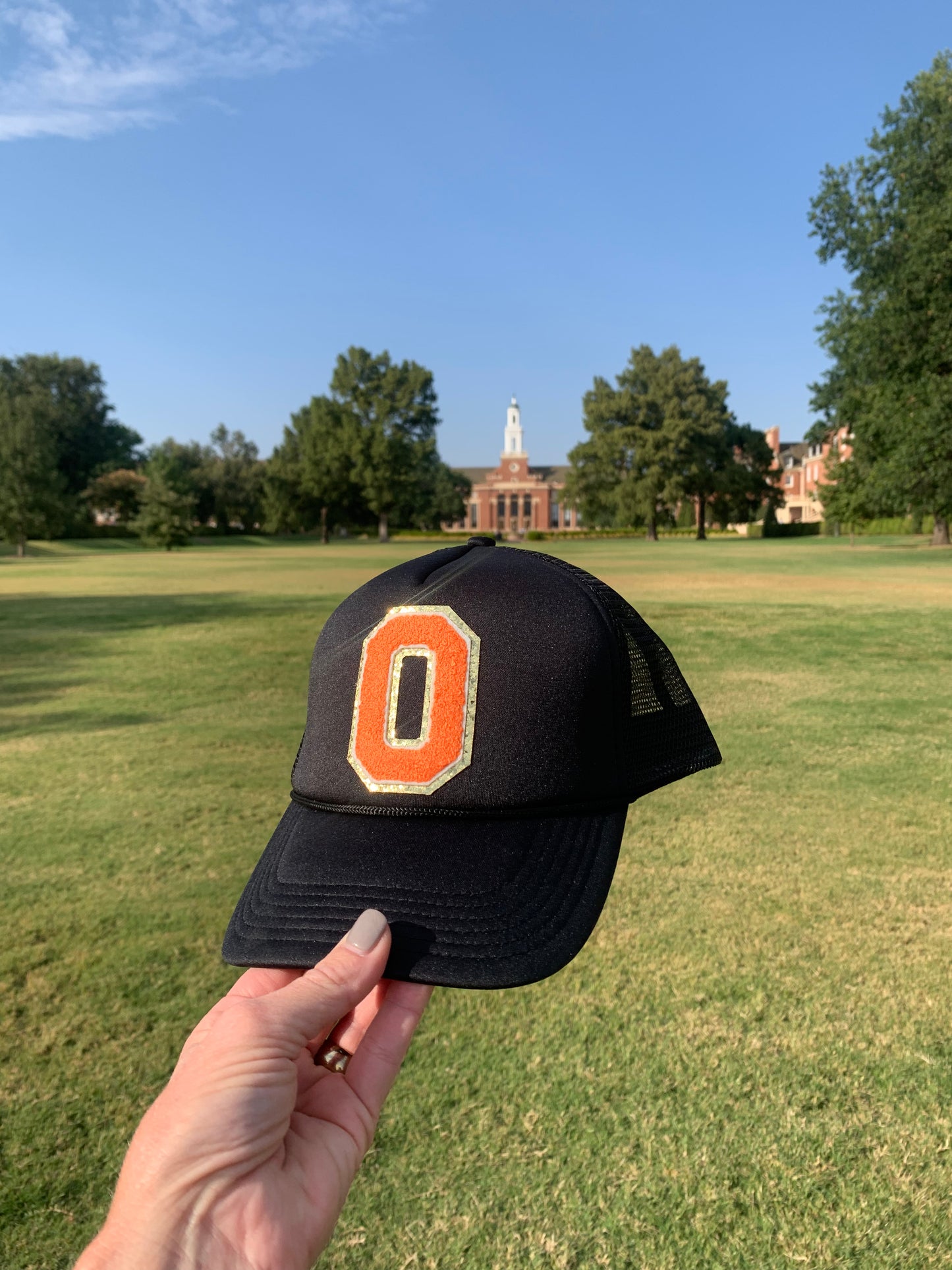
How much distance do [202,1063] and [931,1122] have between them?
6.08 feet

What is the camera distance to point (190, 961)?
2920mm

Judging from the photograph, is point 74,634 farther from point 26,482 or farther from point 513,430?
point 513,430

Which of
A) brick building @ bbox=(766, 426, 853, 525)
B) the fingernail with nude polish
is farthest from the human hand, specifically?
brick building @ bbox=(766, 426, 853, 525)

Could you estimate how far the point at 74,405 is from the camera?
236 feet

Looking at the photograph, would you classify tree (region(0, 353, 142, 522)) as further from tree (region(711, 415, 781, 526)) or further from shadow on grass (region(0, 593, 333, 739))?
shadow on grass (region(0, 593, 333, 739))

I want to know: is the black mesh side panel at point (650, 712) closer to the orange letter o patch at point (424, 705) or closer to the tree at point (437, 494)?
the orange letter o patch at point (424, 705)

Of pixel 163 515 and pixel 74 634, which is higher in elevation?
pixel 163 515

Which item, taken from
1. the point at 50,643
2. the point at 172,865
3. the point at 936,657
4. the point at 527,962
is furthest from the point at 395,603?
the point at 50,643

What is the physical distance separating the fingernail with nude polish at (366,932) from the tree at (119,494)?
70.3 metres

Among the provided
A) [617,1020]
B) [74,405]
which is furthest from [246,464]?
[617,1020]

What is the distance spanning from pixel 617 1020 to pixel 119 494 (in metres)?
72.1

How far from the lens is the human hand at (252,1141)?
1.08 meters

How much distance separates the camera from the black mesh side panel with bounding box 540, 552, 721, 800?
1669 mm

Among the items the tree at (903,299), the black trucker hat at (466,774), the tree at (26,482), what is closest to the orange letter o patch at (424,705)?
the black trucker hat at (466,774)
